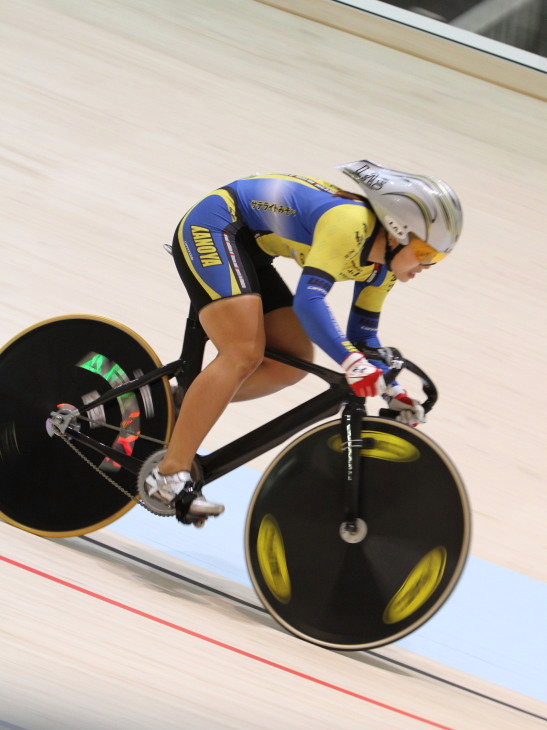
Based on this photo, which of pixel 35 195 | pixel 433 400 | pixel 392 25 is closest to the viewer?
pixel 433 400

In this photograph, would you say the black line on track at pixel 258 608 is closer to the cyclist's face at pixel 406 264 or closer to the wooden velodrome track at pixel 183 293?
the wooden velodrome track at pixel 183 293

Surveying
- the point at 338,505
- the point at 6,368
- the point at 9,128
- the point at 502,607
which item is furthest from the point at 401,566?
the point at 9,128

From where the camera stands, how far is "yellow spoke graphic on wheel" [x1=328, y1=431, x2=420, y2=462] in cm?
234

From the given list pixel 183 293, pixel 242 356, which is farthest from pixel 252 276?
pixel 183 293

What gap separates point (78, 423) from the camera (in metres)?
2.77

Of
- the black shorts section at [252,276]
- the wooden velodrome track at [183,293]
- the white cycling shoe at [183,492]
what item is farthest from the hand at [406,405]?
the wooden velodrome track at [183,293]

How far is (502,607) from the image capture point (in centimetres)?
313

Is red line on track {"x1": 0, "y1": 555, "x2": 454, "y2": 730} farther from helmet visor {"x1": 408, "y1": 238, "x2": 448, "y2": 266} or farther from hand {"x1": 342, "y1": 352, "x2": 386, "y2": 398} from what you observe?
helmet visor {"x1": 408, "y1": 238, "x2": 448, "y2": 266}

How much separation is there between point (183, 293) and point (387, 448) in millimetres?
2316

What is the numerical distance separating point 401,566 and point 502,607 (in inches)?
37.9

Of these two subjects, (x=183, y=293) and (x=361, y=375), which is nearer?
(x=361, y=375)

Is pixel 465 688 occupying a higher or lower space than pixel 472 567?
lower

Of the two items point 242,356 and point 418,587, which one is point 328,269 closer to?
point 242,356

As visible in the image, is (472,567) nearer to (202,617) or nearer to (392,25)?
(202,617)
